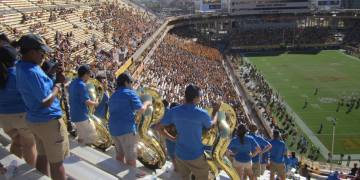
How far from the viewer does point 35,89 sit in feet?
12.3

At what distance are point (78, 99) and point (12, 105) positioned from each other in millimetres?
1287

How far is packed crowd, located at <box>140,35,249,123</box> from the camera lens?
73.9 feet

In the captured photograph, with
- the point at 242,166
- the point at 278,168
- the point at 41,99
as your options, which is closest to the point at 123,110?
the point at 41,99

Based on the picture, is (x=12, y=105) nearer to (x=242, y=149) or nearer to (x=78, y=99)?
(x=78, y=99)

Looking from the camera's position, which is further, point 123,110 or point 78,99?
point 78,99

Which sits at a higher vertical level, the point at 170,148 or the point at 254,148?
the point at 170,148

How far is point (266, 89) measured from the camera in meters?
32.1

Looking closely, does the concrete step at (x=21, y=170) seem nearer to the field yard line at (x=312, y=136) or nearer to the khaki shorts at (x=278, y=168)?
the khaki shorts at (x=278, y=168)

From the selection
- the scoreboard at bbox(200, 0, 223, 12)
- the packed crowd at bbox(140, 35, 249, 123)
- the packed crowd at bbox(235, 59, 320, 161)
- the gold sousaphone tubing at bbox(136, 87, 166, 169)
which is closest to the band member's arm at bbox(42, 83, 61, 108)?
the gold sousaphone tubing at bbox(136, 87, 166, 169)

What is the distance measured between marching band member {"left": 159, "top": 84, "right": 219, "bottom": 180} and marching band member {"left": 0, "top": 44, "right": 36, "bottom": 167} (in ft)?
4.76

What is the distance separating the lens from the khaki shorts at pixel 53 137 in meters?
3.97

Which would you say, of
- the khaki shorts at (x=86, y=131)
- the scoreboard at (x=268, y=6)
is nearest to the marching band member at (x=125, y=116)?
the khaki shorts at (x=86, y=131)

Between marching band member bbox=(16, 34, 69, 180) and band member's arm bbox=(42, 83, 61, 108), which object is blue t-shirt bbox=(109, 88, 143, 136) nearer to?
marching band member bbox=(16, 34, 69, 180)

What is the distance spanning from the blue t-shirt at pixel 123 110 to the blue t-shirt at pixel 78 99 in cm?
68
